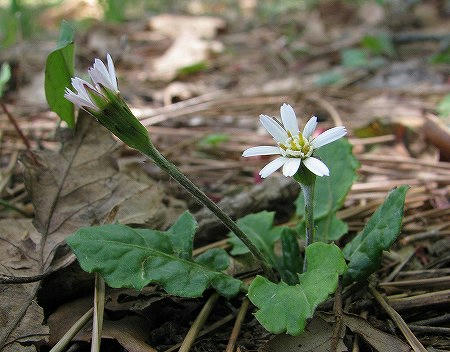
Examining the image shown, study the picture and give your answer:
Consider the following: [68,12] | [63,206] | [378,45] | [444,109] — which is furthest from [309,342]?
[68,12]

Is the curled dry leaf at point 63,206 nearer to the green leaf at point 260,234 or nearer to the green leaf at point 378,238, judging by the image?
the green leaf at point 260,234

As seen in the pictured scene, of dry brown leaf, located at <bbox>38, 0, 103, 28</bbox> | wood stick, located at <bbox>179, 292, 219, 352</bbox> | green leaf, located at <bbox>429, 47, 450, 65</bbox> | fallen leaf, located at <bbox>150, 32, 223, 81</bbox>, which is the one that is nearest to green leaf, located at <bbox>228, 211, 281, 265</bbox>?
wood stick, located at <bbox>179, 292, 219, 352</bbox>

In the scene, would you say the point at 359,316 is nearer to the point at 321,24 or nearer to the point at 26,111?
the point at 26,111

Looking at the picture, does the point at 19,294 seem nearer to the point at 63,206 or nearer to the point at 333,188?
the point at 63,206

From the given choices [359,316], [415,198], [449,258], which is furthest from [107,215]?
[415,198]

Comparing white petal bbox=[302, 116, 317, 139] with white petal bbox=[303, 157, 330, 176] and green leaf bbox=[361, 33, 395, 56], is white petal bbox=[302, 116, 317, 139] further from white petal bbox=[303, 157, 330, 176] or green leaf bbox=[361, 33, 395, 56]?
green leaf bbox=[361, 33, 395, 56]
